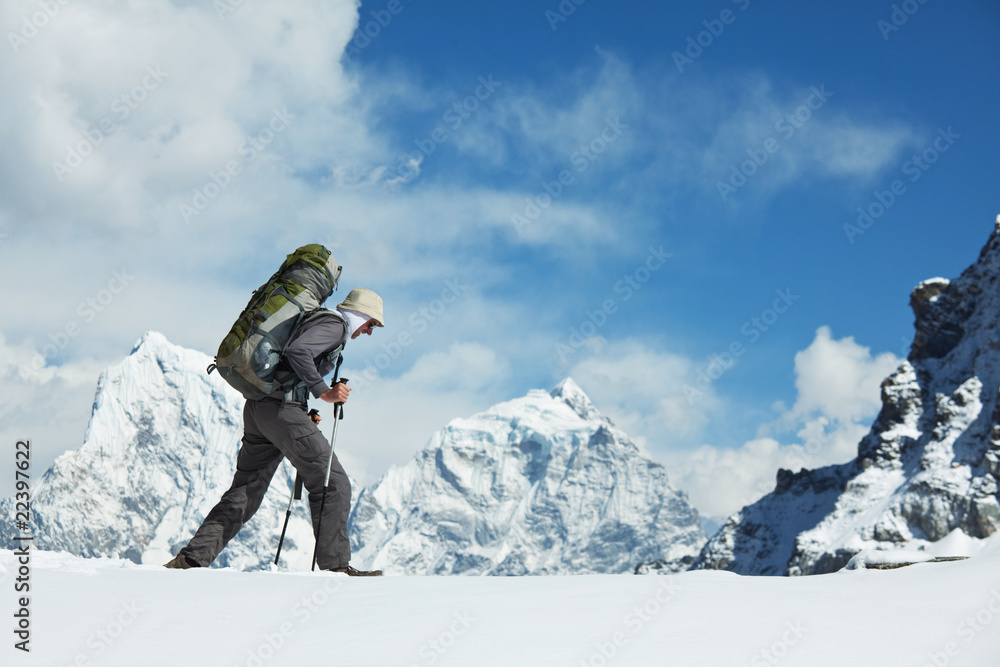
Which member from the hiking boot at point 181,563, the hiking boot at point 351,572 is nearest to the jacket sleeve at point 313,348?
the hiking boot at point 351,572

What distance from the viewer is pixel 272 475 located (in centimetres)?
736

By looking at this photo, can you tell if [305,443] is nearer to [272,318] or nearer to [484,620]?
[272,318]

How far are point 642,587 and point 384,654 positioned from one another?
2.08 m

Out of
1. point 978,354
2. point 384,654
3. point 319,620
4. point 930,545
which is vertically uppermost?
point 978,354

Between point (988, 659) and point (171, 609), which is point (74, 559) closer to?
point (171, 609)

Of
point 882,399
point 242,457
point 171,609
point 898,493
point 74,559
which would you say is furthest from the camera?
point 882,399

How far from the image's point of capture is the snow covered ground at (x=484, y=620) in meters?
4.27

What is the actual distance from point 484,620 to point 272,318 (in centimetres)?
348

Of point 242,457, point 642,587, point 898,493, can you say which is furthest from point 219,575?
point 898,493

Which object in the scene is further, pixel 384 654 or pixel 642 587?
pixel 642 587

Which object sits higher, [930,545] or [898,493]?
[898,493]

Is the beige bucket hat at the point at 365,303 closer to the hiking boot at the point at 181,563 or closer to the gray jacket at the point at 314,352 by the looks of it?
the gray jacket at the point at 314,352

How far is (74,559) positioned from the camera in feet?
20.1

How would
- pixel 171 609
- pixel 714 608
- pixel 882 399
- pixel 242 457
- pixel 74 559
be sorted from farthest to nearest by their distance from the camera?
pixel 882 399 < pixel 242 457 < pixel 74 559 < pixel 714 608 < pixel 171 609
